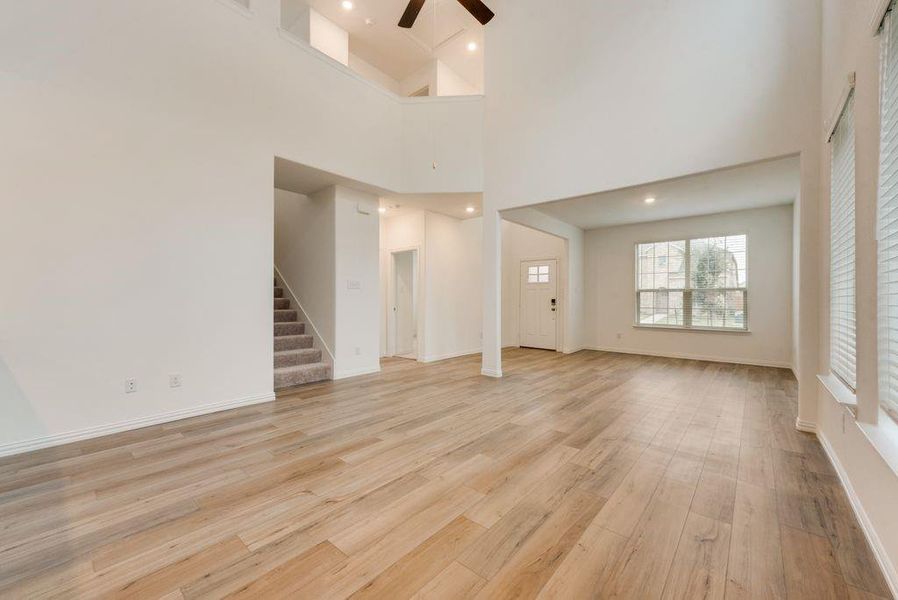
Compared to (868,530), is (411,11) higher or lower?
higher

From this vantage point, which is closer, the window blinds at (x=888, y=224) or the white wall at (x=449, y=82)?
the window blinds at (x=888, y=224)

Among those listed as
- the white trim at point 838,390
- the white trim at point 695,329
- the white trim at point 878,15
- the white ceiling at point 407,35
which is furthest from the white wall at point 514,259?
the white trim at point 878,15

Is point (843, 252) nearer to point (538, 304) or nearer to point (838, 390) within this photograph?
point (838, 390)

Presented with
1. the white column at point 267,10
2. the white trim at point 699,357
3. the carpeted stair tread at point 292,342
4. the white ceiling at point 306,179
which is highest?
the white column at point 267,10

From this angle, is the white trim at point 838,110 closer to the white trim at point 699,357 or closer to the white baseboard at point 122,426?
the white trim at point 699,357

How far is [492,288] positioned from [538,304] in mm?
2937

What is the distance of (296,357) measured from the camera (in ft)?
15.7

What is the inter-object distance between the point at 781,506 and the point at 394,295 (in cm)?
589

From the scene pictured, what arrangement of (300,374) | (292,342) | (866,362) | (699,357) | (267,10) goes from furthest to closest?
(699,357) → (292,342) → (300,374) → (267,10) → (866,362)

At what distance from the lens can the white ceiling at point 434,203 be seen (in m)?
5.36

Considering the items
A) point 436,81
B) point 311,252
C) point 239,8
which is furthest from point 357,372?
point 436,81

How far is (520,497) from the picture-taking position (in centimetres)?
194

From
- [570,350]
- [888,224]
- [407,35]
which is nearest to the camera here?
[888,224]

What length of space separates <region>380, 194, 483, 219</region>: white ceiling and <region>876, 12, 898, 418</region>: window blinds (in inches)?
159
